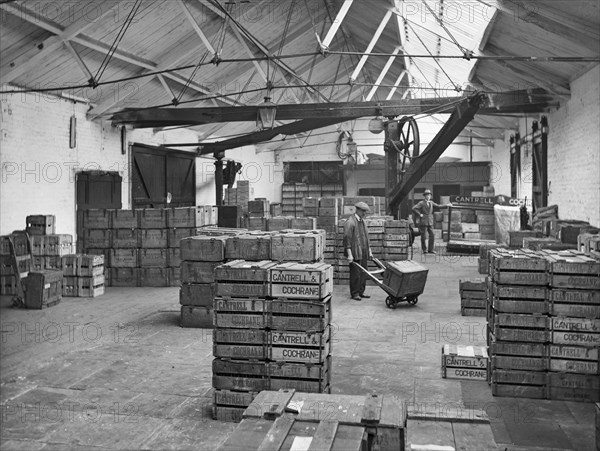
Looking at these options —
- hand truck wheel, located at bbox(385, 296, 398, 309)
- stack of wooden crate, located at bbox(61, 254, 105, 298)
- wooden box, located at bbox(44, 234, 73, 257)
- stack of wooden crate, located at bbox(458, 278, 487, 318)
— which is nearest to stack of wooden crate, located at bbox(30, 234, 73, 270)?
wooden box, located at bbox(44, 234, 73, 257)

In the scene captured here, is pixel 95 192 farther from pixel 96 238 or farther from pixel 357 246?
pixel 357 246

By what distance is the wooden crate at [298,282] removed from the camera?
607cm

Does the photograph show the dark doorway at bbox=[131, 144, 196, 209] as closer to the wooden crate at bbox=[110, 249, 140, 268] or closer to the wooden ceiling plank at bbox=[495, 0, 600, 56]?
the wooden crate at bbox=[110, 249, 140, 268]

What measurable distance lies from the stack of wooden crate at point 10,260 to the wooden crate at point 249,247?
576 centimetres

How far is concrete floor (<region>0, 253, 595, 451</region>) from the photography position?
5.59 metres

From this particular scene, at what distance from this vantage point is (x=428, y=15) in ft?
50.3

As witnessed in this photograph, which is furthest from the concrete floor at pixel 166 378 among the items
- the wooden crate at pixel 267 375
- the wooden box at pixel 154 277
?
the wooden box at pixel 154 277

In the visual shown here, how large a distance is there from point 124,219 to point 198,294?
5.54 m

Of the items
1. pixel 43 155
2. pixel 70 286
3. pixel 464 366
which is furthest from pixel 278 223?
pixel 464 366

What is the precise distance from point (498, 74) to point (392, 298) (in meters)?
9.58

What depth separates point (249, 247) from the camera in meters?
8.52

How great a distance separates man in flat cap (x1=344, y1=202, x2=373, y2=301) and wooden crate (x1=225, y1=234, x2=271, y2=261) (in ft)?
13.5

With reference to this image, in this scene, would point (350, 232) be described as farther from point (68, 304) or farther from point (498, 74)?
point (498, 74)

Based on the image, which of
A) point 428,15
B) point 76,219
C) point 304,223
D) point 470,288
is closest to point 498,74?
point 428,15
